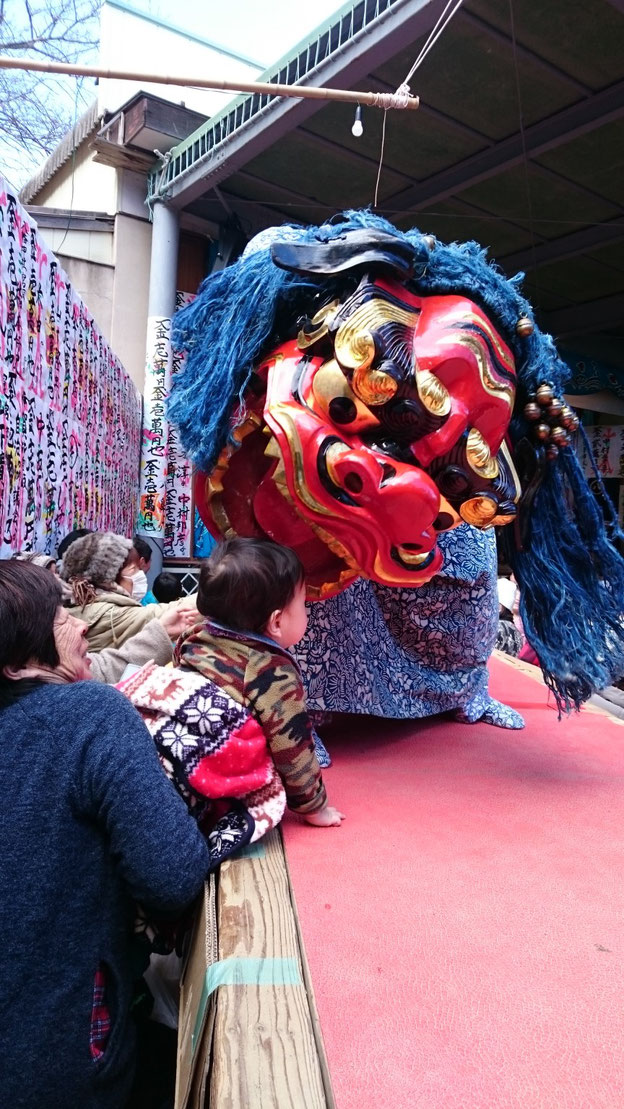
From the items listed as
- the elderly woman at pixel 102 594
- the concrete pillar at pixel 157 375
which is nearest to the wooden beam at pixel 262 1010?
the elderly woman at pixel 102 594

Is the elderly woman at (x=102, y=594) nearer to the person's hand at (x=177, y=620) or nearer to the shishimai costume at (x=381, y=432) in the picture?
the person's hand at (x=177, y=620)

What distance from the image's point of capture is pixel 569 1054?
2.07 feet

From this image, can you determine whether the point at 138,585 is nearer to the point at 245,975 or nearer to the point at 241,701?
the point at 241,701

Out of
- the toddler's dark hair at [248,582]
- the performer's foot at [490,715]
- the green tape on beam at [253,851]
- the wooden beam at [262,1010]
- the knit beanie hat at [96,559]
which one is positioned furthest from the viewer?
the performer's foot at [490,715]

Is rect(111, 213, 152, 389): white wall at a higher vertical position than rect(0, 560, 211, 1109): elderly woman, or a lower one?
higher

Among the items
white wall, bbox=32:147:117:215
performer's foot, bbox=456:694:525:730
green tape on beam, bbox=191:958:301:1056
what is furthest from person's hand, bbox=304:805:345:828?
white wall, bbox=32:147:117:215

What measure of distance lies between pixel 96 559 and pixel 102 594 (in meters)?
0.08

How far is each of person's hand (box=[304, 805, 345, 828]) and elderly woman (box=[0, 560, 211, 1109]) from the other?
1.11 ft

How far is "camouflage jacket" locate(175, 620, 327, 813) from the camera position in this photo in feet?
3.21

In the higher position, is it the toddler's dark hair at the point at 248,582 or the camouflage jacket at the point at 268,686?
the toddler's dark hair at the point at 248,582

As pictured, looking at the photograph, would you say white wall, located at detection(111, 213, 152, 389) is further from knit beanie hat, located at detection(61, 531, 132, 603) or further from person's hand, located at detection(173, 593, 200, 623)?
person's hand, located at detection(173, 593, 200, 623)

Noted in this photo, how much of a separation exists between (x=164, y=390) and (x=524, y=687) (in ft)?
8.78

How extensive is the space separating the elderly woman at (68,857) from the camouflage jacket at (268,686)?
22 cm

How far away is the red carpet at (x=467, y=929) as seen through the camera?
2.01ft
